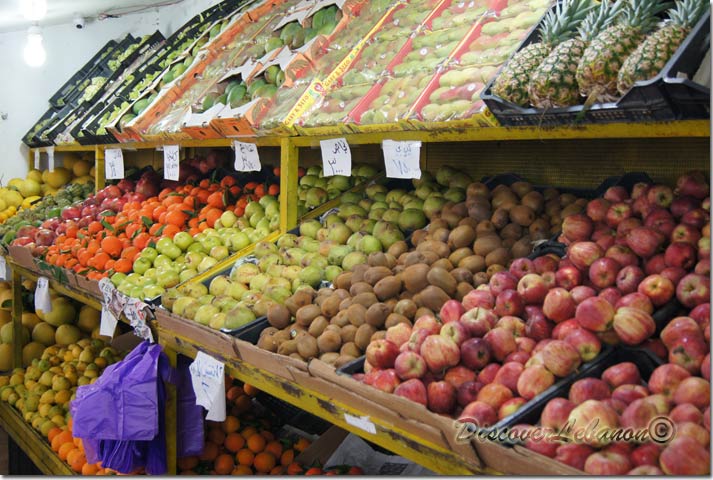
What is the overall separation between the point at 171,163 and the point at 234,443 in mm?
1511

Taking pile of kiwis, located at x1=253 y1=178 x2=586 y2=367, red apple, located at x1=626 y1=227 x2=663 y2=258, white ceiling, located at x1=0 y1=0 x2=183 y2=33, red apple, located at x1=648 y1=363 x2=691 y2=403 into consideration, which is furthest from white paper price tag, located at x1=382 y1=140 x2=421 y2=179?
white ceiling, located at x1=0 y1=0 x2=183 y2=33

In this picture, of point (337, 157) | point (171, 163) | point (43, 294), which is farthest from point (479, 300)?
point (43, 294)

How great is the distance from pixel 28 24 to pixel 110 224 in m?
3.36

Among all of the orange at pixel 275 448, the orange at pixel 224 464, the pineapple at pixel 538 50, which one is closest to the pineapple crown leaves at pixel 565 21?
the pineapple at pixel 538 50

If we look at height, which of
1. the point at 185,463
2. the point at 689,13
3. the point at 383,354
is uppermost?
the point at 689,13

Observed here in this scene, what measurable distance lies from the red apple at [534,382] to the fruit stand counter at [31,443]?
8.22 feet

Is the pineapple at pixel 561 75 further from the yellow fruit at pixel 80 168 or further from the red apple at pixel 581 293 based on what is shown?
the yellow fruit at pixel 80 168

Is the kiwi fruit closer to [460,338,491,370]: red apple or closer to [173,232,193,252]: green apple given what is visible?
[460,338,491,370]: red apple

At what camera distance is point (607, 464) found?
3.84ft

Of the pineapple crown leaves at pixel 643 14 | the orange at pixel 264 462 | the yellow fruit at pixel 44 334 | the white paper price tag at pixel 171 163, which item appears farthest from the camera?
the yellow fruit at pixel 44 334

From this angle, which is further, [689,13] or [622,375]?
[689,13]

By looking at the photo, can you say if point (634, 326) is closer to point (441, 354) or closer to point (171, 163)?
point (441, 354)

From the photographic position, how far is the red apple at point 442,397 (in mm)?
1529

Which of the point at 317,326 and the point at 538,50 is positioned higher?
the point at 538,50
